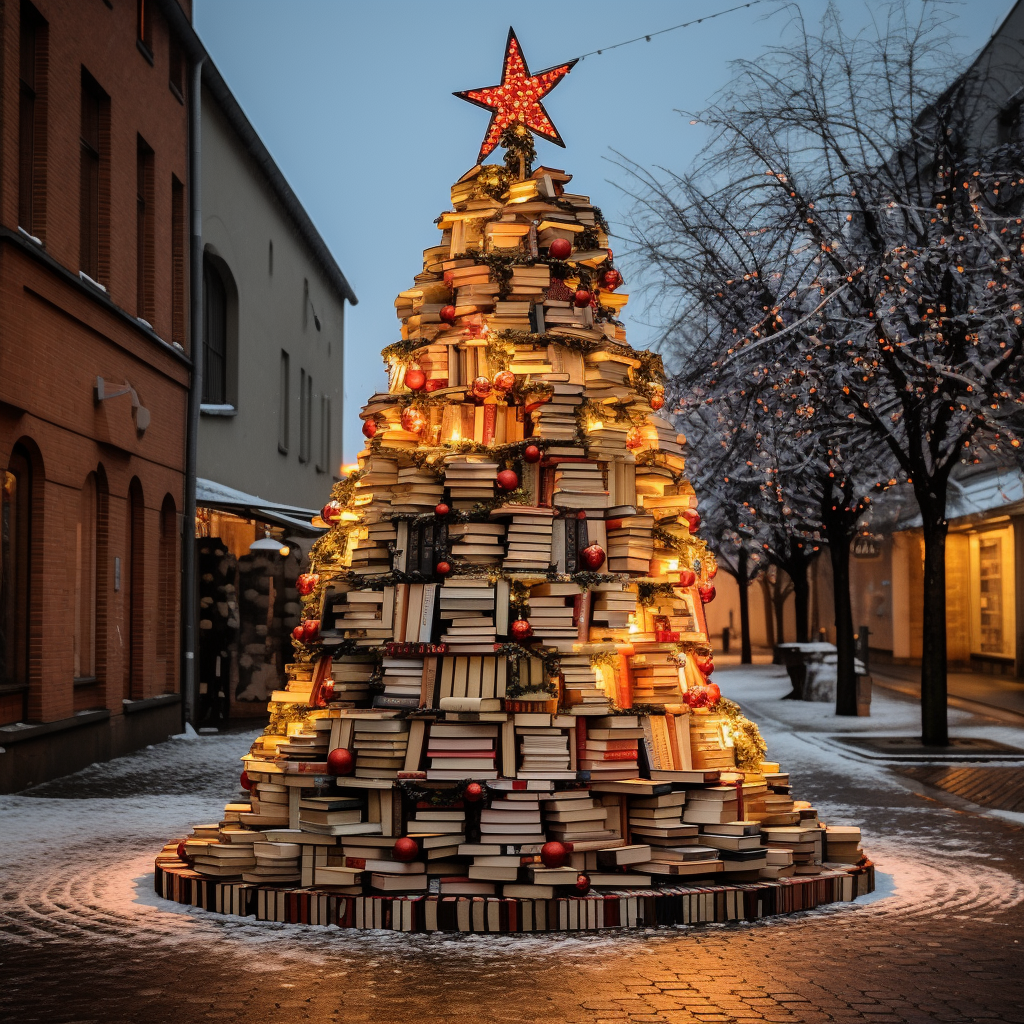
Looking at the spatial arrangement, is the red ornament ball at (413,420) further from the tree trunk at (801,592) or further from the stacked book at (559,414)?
the tree trunk at (801,592)

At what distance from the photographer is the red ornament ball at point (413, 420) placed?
9523 mm

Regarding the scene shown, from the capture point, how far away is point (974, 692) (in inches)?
1085

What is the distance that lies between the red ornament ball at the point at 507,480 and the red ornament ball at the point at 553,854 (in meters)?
2.28

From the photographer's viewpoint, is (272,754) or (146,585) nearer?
(272,754)

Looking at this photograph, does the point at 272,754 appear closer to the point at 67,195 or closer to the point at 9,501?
the point at 9,501

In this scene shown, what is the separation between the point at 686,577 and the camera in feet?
31.0

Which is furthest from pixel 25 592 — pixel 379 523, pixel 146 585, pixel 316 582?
pixel 379 523

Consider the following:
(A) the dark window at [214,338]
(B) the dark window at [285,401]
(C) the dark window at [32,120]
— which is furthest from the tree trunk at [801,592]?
(C) the dark window at [32,120]

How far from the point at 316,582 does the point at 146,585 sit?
9692 millimetres

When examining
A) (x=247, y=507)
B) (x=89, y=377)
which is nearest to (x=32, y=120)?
(x=89, y=377)

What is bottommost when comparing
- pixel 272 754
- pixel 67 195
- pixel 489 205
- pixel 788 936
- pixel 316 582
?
pixel 788 936

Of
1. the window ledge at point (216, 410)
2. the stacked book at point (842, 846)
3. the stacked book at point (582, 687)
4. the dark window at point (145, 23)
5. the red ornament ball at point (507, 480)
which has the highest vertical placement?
the dark window at point (145, 23)

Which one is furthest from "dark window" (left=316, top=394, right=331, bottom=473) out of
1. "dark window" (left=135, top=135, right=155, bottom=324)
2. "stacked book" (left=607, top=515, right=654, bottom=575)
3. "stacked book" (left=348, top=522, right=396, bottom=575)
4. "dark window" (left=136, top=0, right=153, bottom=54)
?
"stacked book" (left=607, top=515, right=654, bottom=575)

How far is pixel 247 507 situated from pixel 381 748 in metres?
13.7
